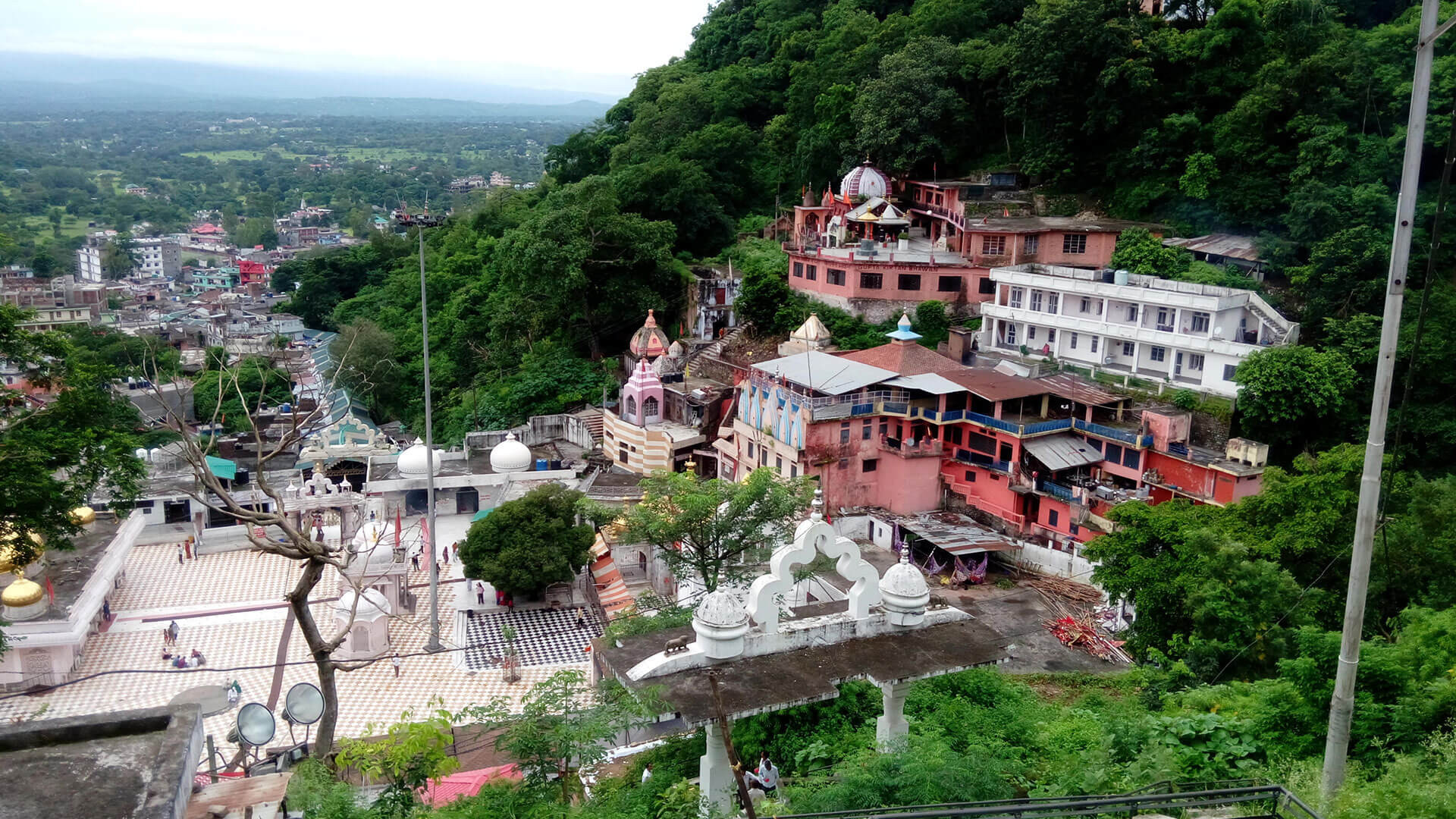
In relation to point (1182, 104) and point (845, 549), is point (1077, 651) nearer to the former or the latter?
point (845, 549)

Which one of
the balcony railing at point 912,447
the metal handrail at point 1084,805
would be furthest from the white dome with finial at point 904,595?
the balcony railing at point 912,447

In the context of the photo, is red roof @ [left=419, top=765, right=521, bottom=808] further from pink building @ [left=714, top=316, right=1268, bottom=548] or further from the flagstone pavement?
pink building @ [left=714, top=316, right=1268, bottom=548]

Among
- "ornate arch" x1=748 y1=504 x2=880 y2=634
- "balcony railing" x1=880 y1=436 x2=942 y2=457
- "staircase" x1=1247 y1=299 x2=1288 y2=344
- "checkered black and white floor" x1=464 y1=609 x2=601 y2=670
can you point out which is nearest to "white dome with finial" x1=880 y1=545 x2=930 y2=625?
"ornate arch" x1=748 y1=504 x2=880 y2=634

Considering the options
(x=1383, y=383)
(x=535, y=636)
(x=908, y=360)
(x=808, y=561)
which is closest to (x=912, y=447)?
(x=908, y=360)

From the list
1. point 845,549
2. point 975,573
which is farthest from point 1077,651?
point 845,549

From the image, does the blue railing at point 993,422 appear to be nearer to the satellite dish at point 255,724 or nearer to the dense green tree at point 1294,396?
the dense green tree at point 1294,396

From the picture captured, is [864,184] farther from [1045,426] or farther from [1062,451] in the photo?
[1062,451]

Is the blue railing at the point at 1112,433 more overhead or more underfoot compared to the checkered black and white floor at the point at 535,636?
more overhead

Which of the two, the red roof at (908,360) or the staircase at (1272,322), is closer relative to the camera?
the staircase at (1272,322)
